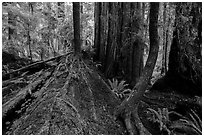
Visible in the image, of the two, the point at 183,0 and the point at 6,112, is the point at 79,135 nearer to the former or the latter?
the point at 6,112

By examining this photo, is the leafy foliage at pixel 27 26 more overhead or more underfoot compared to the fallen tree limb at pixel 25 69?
more overhead

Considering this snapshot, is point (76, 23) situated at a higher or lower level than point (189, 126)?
higher

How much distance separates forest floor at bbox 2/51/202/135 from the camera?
399cm

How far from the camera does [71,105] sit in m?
4.51

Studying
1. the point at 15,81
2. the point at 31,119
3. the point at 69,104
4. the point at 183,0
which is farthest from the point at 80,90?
the point at 183,0

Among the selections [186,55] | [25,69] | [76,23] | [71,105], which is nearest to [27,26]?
[25,69]

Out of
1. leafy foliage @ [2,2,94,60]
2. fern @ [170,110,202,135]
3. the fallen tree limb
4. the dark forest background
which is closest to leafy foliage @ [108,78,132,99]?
the dark forest background

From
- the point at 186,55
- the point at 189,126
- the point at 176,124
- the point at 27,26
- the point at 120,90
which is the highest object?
the point at 27,26

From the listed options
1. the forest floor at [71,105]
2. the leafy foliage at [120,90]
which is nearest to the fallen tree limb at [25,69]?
the forest floor at [71,105]

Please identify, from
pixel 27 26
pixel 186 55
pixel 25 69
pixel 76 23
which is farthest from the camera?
pixel 27 26

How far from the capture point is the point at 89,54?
33.4 feet

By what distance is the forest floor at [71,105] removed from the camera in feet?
13.1

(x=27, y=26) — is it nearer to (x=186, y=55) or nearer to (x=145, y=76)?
(x=145, y=76)

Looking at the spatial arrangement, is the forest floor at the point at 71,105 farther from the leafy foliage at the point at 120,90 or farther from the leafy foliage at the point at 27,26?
the leafy foliage at the point at 27,26
